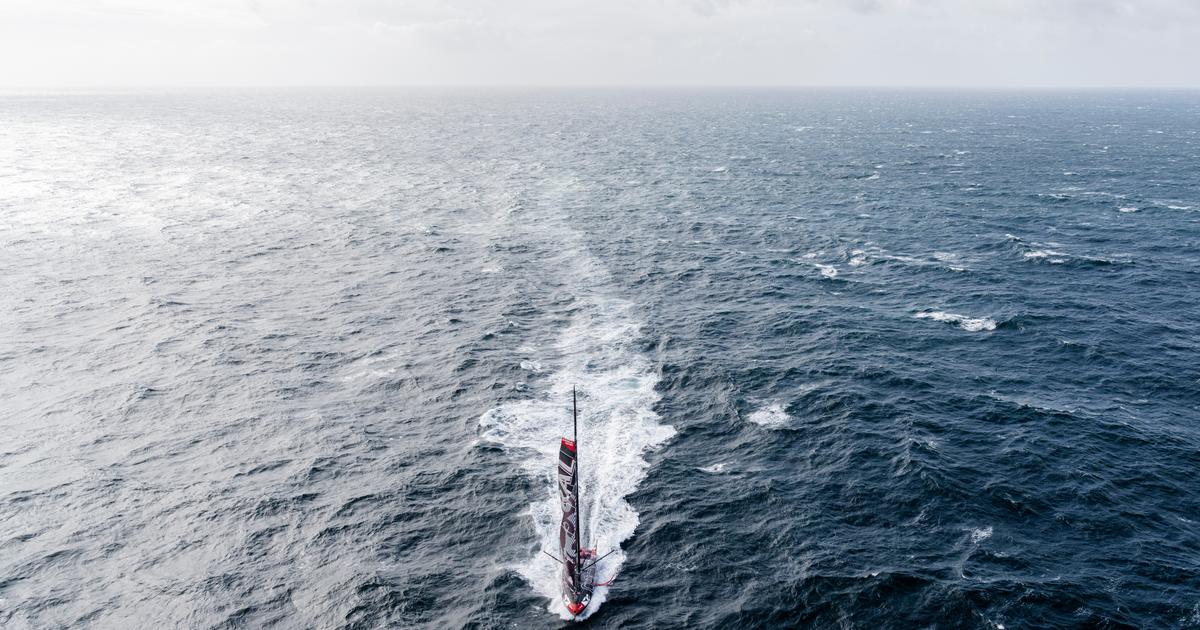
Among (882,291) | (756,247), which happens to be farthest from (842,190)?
(882,291)

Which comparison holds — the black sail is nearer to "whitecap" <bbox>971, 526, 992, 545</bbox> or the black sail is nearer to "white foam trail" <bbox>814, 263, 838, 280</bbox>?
"whitecap" <bbox>971, 526, 992, 545</bbox>

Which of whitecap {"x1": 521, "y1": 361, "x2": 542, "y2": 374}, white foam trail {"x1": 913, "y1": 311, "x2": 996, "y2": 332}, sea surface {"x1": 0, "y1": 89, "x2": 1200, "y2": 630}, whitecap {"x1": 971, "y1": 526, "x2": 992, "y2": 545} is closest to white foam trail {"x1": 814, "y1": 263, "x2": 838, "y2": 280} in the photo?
sea surface {"x1": 0, "y1": 89, "x2": 1200, "y2": 630}

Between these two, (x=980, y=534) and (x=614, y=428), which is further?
(x=614, y=428)

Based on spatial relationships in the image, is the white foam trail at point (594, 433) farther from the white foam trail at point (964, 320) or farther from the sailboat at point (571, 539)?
the white foam trail at point (964, 320)

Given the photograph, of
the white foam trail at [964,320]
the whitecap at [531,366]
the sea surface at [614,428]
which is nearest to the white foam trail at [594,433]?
the sea surface at [614,428]

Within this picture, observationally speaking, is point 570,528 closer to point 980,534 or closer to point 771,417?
point 771,417

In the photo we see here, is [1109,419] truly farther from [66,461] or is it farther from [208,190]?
[208,190]

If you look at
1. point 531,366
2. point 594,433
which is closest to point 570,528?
point 594,433
